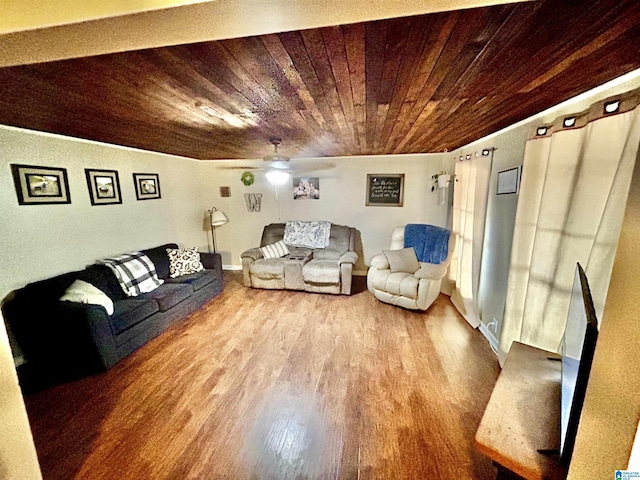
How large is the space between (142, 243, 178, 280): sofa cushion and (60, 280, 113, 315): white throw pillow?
3.37 ft

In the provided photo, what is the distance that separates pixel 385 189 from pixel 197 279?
3.32 meters

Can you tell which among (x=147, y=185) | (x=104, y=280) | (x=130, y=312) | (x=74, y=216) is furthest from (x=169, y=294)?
(x=147, y=185)

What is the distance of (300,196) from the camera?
16.1 feet

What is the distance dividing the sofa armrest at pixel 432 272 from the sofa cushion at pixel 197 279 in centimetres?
287

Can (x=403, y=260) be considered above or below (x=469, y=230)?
below

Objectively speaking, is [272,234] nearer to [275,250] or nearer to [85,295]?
[275,250]

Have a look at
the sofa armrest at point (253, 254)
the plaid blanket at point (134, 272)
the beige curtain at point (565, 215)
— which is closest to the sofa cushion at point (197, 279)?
the plaid blanket at point (134, 272)

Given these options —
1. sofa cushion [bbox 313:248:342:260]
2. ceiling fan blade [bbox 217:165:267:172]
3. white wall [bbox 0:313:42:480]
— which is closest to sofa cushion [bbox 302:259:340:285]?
sofa cushion [bbox 313:248:342:260]

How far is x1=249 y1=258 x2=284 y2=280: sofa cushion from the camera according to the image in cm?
413

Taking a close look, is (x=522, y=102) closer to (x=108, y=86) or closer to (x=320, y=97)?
(x=320, y=97)

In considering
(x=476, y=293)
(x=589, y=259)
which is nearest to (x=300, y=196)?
(x=476, y=293)

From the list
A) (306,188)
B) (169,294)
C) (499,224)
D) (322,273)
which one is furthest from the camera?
(306,188)

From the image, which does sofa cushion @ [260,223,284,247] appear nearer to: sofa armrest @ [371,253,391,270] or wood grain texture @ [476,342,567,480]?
sofa armrest @ [371,253,391,270]

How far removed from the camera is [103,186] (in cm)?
316
